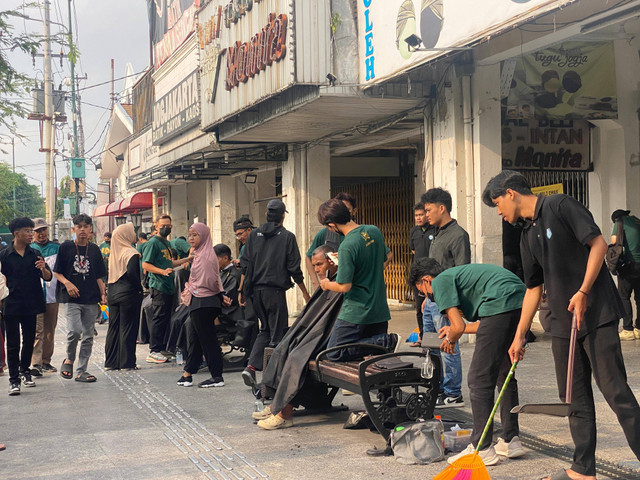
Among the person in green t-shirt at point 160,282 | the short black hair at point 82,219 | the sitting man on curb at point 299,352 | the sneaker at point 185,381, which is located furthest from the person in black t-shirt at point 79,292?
the sitting man on curb at point 299,352

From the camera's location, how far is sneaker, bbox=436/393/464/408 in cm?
677

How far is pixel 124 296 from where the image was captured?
9.62m

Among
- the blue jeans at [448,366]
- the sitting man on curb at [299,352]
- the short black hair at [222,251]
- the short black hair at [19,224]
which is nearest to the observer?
the sitting man on curb at [299,352]

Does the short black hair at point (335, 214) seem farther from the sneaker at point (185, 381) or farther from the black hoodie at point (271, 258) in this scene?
the sneaker at point (185, 381)

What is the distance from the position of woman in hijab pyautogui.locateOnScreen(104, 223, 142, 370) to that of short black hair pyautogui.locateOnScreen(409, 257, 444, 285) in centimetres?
491

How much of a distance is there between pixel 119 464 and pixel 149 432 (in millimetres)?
981

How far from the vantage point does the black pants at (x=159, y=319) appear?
34.4 ft

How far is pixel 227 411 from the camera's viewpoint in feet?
23.2

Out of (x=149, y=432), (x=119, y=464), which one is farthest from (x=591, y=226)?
(x=149, y=432)

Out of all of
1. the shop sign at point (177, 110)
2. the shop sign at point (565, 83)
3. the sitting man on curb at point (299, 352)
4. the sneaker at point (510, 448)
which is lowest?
the sneaker at point (510, 448)

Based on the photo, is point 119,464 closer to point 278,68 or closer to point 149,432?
point 149,432

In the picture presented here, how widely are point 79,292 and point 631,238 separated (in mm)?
6675

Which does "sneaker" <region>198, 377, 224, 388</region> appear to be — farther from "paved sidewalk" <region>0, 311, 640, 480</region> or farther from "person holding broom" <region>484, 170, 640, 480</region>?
"person holding broom" <region>484, 170, 640, 480</region>

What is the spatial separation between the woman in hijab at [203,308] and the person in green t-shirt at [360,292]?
248 centimetres
